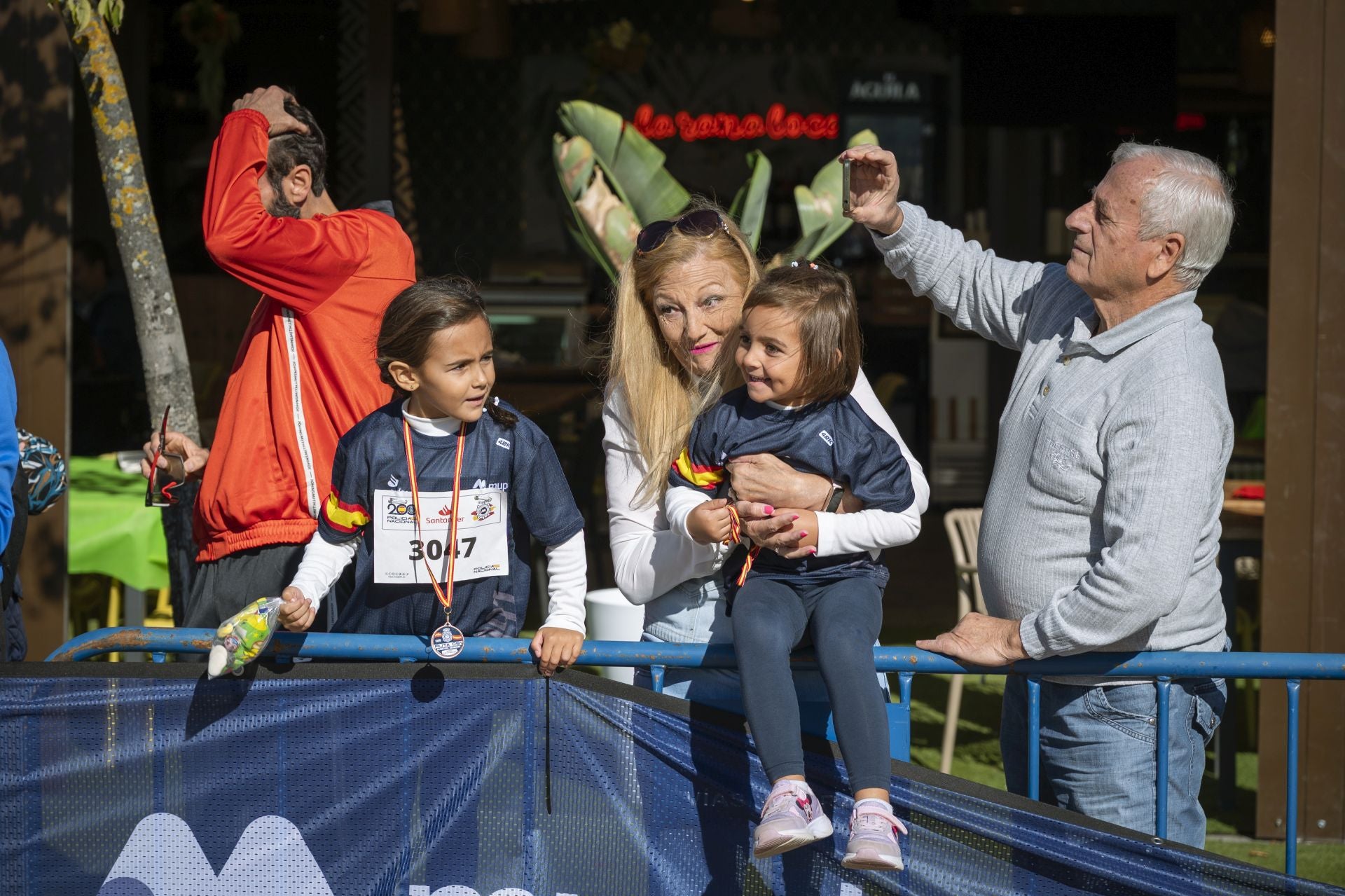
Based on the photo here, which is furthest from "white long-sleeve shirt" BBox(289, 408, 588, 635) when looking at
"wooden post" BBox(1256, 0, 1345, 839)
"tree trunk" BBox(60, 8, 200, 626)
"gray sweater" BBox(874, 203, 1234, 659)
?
"wooden post" BBox(1256, 0, 1345, 839)

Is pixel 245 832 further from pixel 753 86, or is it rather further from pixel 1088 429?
pixel 753 86

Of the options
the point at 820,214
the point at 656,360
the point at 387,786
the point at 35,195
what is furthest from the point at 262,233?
the point at 820,214

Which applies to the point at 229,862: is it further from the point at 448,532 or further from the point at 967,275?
the point at 967,275

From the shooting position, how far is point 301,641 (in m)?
2.68

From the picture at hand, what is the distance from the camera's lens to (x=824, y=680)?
2525mm

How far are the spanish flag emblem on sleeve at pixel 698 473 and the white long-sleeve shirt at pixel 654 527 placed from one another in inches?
3.7

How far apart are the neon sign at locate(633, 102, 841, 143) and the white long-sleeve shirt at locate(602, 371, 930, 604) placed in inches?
306

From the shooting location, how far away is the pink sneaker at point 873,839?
232 cm

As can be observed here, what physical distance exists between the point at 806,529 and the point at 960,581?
11.2ft

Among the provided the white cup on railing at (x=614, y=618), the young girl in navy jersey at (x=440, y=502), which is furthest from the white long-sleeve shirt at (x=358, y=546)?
the white cup on railing at (x=614, y=618)

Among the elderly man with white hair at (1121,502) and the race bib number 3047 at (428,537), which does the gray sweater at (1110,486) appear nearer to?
the elderly man with white hair at (1121,502)

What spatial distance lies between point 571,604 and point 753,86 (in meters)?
8.75

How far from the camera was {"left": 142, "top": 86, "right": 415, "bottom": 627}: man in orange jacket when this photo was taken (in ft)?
10.5

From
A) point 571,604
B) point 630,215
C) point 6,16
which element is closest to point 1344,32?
point 630,215
